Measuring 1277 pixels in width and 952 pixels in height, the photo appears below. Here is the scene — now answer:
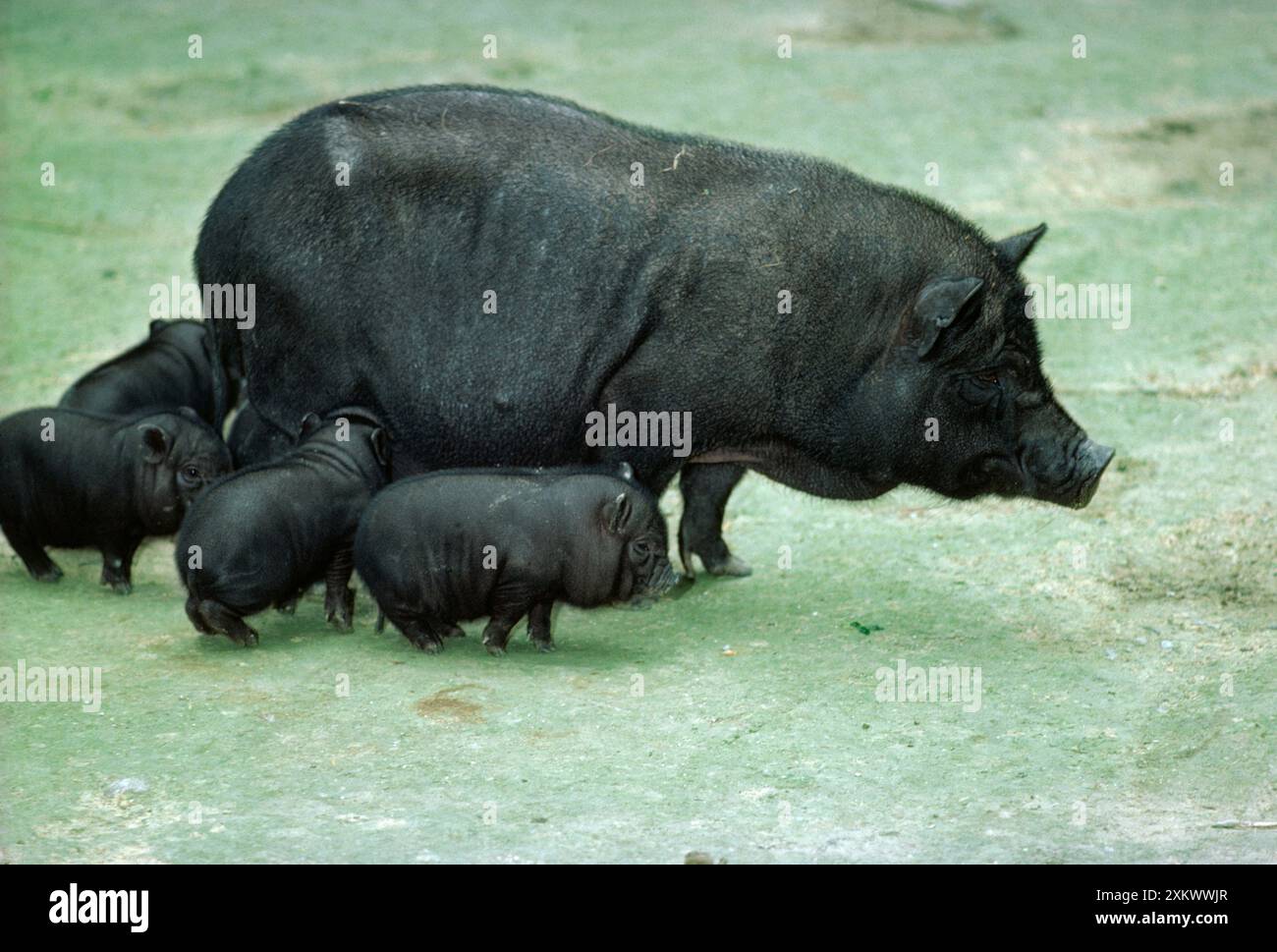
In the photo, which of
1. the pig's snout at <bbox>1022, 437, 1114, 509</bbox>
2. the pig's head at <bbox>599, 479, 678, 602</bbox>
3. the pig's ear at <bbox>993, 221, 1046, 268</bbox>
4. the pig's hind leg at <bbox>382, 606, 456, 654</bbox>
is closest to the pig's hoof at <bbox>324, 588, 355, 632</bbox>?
the pig's hind leg at <bbox>382, 606, 456, 654</bbox>

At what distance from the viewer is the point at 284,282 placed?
6.84 metres

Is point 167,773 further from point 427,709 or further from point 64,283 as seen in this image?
point 64,283

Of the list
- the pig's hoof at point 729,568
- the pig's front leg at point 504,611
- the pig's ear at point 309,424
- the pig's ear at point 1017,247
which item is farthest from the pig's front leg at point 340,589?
Result: the pig's ear at point 1017,247

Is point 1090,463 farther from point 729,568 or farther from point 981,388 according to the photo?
point 729,568

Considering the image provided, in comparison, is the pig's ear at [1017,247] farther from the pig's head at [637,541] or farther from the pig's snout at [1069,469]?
the pig's head at [637,541]

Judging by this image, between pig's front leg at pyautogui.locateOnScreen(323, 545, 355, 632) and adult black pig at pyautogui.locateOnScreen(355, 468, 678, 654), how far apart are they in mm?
373

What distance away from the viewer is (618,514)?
6441mm

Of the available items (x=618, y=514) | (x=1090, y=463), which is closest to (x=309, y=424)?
(x=618, y=514)

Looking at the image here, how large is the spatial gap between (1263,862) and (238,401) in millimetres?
5030

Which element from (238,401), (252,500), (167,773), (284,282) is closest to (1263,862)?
(167,773)

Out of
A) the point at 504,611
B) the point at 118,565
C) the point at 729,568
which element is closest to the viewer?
the point at 504,611

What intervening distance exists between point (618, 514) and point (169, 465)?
77.7 inches

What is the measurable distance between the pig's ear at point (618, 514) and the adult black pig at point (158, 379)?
2.13m
